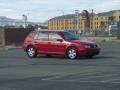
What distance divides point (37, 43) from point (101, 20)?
83.3m

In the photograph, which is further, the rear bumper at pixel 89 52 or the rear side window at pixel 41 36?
the rear side window at pixel 41 36

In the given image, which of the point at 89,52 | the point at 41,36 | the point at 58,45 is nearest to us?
the point at 89,52

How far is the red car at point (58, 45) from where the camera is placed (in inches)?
984

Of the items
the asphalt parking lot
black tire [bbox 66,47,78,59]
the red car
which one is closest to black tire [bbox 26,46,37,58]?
the red car

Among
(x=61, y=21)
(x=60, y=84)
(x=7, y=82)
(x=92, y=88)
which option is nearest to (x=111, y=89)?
(x=92, y=88)

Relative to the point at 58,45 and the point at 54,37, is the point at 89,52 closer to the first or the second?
the point at 58,45

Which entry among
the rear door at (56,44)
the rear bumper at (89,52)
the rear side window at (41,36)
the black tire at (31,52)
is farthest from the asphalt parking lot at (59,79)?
the black tire at (31,52)

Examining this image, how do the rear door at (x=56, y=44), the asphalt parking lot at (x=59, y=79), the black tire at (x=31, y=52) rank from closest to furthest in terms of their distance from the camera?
the asphalt parking lot at (x=59, y=79) → the rear door at (x=56, y=44) → the black tire at (x=31, y=52)

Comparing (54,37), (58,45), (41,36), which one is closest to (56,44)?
(58,45)

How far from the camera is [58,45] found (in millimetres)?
25578

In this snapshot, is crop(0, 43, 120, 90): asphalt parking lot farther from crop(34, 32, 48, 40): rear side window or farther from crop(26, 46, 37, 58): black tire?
crop(26, 46, 37, 58): black tire

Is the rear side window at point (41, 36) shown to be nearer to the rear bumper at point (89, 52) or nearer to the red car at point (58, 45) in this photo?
the red car at point (58, 45)

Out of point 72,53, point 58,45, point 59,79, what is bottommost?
point 59,79

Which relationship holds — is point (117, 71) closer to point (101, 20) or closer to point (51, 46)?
point (51, 46)
